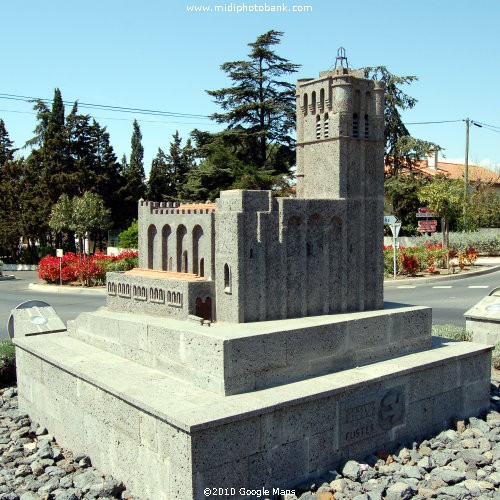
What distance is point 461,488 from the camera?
570 cm

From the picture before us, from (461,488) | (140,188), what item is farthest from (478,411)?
(140,188)

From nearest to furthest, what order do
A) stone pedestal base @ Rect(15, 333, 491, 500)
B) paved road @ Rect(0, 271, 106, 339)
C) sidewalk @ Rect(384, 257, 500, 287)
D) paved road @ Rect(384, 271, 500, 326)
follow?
1. stone pedestal base @ Rect(15, 333, 491, 500)
2. paved road @ Rect(384, 271, 500, 326)
3. paved road @ Rect(0, 271, 106, 339)
4. sidewalk @ Rect(384, 257, 500, 287)

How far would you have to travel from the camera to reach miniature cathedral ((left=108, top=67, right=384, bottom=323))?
6855mm

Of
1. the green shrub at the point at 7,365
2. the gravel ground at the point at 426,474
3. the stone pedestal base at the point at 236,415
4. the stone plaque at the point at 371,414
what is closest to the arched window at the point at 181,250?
the stone pedestal base at the point at 236,415

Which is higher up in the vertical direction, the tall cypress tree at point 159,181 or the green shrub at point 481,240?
the tall cypress tree at point 159,181

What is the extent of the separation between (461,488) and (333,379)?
5.60 feet

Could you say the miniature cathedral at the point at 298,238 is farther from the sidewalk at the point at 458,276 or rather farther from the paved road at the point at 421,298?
the sidewalk at the point at 458,276

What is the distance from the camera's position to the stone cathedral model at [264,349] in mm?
5578

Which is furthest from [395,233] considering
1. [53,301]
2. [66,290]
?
[66,290]

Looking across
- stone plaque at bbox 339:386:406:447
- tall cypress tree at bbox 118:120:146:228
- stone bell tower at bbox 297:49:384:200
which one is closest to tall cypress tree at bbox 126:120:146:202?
tall cypress tree at bbox 118:120:146:228

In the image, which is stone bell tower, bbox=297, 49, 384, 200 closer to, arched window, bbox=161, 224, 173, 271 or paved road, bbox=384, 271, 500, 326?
arched window, bbox=161, 224, 173, 271

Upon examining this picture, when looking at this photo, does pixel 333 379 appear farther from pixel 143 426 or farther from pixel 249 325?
→ pixel 143 426

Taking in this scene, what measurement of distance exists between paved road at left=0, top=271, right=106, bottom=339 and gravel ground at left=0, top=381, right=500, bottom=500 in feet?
22.3

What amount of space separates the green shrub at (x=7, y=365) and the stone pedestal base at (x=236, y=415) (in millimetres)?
1870
